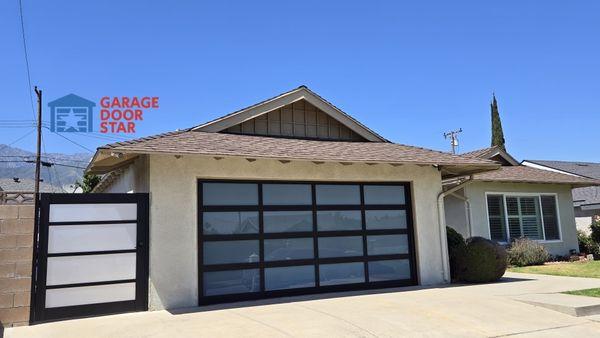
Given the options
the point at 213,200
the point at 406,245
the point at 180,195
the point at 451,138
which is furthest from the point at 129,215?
the point at 451,138

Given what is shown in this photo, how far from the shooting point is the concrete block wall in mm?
7922

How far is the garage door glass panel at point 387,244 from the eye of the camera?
1158 cm

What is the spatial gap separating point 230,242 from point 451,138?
38.0 metres

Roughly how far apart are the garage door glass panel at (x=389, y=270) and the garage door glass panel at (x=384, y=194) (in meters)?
1.45

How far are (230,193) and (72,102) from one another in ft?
53.3

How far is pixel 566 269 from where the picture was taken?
606 inches

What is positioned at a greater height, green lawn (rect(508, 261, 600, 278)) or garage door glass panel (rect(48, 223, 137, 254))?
garage door glass panel (rect(48, 223, 137, 254))

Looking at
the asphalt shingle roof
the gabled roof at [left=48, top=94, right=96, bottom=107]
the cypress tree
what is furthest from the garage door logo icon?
the cypress tree

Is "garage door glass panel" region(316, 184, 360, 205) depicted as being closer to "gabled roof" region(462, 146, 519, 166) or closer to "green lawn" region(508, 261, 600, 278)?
"green lawn" region(508, 261, 600, 278)

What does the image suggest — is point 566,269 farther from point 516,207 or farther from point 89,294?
point 89,294

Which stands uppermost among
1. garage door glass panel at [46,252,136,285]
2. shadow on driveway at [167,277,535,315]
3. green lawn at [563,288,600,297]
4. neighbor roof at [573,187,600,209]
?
neighbor roof at [573,187,600,209]

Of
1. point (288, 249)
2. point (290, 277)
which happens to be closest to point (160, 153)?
point (288, 249)

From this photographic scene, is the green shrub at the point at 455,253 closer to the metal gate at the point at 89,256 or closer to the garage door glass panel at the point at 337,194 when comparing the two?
the garage door glass panel at the point at 337,194

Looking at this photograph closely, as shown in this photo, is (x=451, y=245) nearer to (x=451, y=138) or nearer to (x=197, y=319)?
(x=197, y=319)
